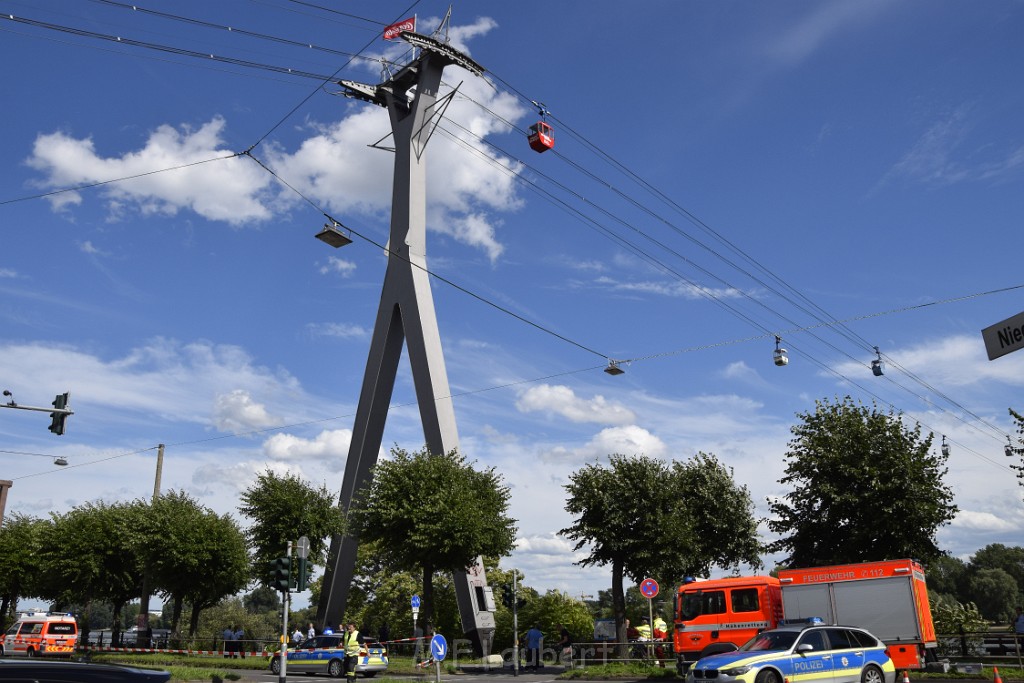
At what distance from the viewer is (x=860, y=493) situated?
28797 mm

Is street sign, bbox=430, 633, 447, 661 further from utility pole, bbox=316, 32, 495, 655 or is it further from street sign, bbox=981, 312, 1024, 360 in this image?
utility pole, bbox=316, 32, 495, 655

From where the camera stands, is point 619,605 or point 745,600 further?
point 619,605

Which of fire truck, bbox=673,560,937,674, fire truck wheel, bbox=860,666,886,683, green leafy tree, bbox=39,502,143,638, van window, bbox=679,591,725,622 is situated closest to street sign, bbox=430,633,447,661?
fire truck, bbox=673,560,937,674

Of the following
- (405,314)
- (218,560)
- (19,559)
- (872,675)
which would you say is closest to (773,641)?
(872,675)

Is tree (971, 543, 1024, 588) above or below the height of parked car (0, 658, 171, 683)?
above

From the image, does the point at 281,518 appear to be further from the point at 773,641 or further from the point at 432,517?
the point at 773,641

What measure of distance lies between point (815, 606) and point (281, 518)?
76.9 feet

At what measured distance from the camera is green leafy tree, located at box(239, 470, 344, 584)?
35.4 m

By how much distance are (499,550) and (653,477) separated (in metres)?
7.76

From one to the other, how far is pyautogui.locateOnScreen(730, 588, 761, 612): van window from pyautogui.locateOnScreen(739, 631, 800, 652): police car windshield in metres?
6.17

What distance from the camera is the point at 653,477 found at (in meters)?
35.1

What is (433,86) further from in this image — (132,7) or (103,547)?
(103,547)

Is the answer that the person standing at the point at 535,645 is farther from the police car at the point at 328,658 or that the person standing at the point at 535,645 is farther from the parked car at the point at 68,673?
the parked car at the point at 68,673

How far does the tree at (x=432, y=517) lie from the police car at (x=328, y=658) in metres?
3.84
